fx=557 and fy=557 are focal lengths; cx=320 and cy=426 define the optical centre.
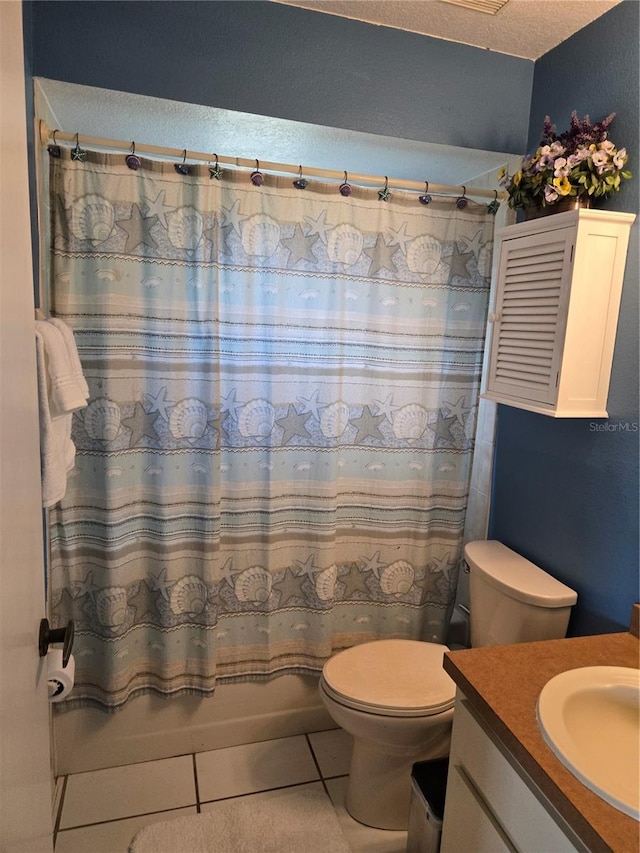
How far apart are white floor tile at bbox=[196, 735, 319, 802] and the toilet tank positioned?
Answer: 794 mm

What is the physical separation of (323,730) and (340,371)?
141 centimetres

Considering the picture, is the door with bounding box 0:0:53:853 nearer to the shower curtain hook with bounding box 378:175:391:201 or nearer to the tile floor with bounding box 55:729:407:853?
the tile floor with bounding box 55:729:407:853

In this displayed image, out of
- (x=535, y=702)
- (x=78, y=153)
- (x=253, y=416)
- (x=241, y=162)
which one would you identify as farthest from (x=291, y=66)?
(x=535, y=702)

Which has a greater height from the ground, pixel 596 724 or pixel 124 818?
pixel 596 724

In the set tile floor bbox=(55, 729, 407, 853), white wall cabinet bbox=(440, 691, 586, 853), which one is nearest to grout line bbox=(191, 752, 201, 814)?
tile floor bbox=(55, 729, 407, 853)

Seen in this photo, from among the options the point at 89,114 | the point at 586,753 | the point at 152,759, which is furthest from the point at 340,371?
the point at 152,759

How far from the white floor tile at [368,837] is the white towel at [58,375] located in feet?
5.11

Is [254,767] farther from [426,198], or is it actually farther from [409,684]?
[426,198]

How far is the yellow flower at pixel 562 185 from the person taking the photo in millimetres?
1485

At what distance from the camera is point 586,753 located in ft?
3.52

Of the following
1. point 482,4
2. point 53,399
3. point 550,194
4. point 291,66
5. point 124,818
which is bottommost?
point 124,818

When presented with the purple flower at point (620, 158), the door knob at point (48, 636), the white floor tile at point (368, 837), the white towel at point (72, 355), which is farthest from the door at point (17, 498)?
the purple flower at point (620, 158)

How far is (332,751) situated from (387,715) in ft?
2.12

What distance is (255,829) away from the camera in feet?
5.73
